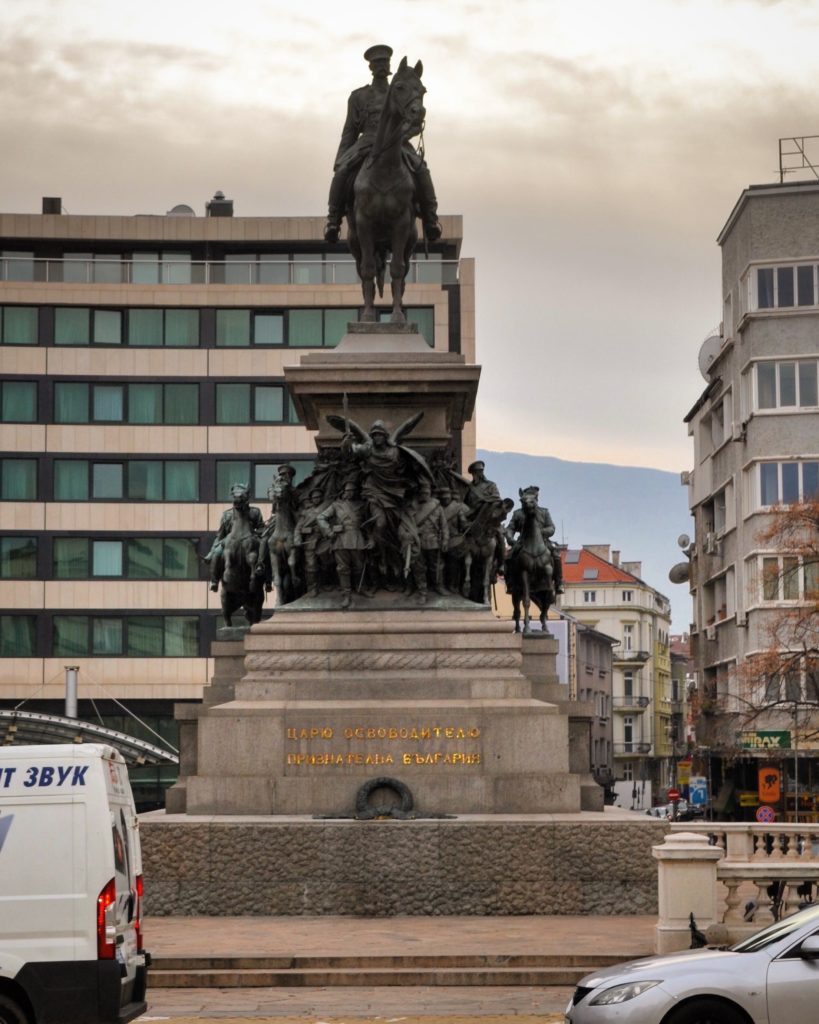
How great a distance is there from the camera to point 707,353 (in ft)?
312

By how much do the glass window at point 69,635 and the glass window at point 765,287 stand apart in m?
27.7

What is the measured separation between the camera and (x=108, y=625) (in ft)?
266

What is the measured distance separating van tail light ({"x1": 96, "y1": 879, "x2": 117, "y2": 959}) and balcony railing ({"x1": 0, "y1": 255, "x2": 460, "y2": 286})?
65.8 m

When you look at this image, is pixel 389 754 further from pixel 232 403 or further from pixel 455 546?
pixel 232 403

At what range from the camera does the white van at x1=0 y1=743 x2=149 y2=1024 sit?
16.5m

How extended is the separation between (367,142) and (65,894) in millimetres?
18626

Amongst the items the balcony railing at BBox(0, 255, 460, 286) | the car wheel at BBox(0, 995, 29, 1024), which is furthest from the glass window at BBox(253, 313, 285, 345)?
the car wheel at BBox(0, 995, 29, 1024)

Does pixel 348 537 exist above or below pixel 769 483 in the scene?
below

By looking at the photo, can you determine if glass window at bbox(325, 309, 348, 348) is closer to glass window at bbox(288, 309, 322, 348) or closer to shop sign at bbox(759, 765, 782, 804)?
glass window at bbox(288, 309, 322, 348)

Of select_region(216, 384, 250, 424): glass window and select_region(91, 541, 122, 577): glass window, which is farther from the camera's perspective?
select_region(216, 384, 250, 424): glass window

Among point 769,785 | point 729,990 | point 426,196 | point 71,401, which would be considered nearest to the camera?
point 729,990

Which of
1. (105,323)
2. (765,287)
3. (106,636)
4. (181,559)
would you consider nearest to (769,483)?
Answer: (765,287)

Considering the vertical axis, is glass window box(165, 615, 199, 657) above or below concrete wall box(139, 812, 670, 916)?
above

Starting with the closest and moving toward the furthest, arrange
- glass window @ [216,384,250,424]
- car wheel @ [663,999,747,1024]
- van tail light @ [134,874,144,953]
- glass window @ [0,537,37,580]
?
car wheel @ [663,999,747,1024] → van tail light @ [134,874,144,953] → glass window @ [0,537,37,580] → glass window @ [216,384,250,424]
